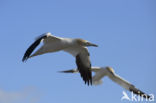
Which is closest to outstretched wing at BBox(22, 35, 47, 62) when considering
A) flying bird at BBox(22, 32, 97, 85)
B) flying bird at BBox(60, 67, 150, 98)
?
flying bird at BBox(22, 32, 97, 85)

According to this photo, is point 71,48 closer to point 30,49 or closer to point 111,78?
point 30,49

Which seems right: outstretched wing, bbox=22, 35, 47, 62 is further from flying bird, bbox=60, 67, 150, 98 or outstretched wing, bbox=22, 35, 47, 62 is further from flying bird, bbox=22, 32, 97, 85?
flying bird, bbox=60, 67, 150, 98

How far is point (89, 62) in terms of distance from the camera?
637 inches

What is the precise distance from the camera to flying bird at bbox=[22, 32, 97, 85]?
14766mm

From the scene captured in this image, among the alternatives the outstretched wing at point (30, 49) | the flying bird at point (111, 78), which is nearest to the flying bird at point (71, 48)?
the outstretched wing at point (30, 49)

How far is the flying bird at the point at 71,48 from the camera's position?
1477 centimetres

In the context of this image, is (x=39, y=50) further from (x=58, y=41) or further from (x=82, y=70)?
(x=82, y=70)

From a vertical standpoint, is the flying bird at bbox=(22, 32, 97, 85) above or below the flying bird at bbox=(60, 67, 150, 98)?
above

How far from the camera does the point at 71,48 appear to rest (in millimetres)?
16078

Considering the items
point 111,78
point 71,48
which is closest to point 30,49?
point 71,48

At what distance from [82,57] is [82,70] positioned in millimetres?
509

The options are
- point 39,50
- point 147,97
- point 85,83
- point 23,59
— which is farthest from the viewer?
point 147,97

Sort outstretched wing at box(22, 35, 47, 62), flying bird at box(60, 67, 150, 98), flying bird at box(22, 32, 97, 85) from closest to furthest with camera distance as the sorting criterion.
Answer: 1. outstretched wing at box(22, 35, 47, 62)
2. flying bird at box(22, 32, 97, 85)
3. flying bird at box(60, 67, 150, 98)

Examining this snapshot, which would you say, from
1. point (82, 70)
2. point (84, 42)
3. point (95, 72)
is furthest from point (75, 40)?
point (95, 72)
